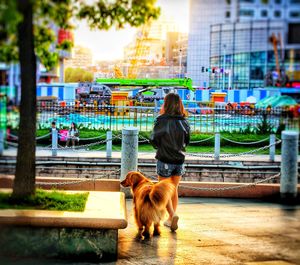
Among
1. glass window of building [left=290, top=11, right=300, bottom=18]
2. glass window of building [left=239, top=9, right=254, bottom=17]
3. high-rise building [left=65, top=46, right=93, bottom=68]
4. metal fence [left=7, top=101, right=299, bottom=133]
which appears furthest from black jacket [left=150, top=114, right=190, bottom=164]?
metal fence [left=7, top=101, right=299, bottom=133]

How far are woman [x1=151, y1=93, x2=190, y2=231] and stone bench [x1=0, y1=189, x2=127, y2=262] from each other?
58.9 inches

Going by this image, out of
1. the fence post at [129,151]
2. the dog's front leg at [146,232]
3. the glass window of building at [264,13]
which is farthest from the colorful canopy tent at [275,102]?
the glass window of building at [264,13]

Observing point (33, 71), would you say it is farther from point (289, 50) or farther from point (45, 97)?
point (45, 97)

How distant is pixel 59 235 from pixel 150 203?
129 centimetres

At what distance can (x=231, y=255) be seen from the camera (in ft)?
21.7

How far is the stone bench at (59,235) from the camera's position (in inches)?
244

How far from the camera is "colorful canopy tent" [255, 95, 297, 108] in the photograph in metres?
15.0

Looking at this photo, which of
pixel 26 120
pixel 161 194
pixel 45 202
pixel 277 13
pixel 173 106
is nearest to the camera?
pixel 277 13

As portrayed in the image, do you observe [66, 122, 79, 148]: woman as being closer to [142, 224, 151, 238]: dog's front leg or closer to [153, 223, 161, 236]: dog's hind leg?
[153, 223, 161, 236]: dog's hind leg

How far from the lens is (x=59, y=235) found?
6.25 meters

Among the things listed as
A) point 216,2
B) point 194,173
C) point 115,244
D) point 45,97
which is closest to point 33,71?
point 115,244

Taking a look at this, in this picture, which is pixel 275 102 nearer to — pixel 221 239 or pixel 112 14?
pixel 221 239

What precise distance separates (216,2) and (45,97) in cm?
1432

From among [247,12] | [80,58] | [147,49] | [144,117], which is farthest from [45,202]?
[144,117]
